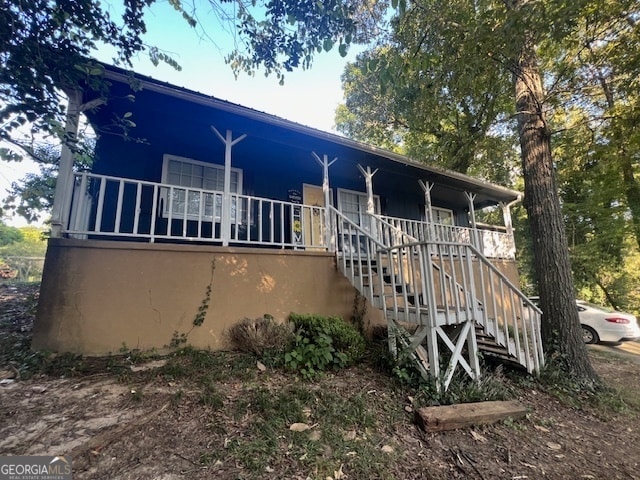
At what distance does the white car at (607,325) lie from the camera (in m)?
8.14

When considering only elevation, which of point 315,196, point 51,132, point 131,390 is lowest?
point 131,390

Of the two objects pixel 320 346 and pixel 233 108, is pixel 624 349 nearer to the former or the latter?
pixel 320 346

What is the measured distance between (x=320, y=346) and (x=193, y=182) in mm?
4351

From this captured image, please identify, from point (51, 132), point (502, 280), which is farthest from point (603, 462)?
point (51, 132)

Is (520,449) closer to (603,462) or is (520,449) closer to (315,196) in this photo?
(603,462)

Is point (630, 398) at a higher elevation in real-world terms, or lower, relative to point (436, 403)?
lower

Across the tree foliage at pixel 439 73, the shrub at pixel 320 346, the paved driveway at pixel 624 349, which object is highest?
the tree foliage at pixel 439 73

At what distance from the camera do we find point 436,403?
10.4 feet

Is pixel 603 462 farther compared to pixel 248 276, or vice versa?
pixel 248 276

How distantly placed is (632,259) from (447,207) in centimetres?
1261

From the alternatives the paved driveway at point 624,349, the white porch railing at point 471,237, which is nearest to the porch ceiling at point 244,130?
the white porch railing at point 471,237

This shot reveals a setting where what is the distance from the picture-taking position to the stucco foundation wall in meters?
3.48

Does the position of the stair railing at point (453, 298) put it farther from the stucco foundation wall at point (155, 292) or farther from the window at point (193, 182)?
the window at point (193, 182)

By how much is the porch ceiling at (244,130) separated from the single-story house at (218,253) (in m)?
0.03
